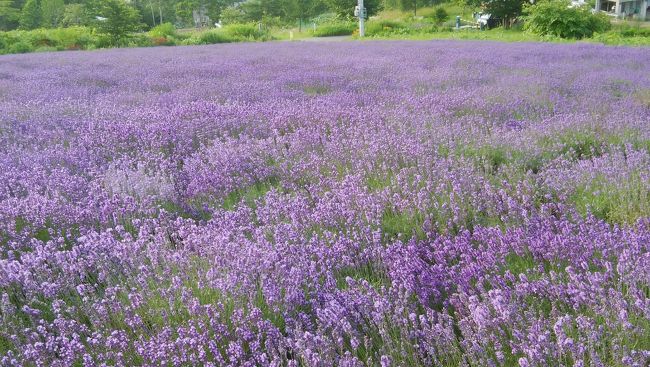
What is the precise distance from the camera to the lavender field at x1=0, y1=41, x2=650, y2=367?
6.16 feet

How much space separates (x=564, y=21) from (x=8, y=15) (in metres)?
41.4

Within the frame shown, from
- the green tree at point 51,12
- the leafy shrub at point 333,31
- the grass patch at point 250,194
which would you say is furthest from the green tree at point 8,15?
the grass patch at point 250,194

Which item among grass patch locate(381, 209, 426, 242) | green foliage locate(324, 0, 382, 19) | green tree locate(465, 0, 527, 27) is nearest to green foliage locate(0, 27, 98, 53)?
green tree locate(465, 0, 527, 27)

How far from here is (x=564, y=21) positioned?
18.9 m

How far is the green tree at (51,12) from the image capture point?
44594mm

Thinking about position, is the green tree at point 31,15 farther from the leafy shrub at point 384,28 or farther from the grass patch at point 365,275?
the grass patch at point 365,275

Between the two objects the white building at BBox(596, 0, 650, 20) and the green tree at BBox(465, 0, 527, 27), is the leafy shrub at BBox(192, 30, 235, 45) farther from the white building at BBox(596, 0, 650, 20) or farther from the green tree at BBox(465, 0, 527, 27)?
the white building at BBox(596, 0, 650, 20)

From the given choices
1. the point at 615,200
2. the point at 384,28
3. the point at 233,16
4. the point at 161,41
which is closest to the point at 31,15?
the point at 233,16

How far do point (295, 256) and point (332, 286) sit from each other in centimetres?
29

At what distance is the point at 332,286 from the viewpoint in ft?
7.46

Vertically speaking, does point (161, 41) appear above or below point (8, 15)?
below

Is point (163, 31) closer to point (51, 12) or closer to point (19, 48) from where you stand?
point (19, 48)

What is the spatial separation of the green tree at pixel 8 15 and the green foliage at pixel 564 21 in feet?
123

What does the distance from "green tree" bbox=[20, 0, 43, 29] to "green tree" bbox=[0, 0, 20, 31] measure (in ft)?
1.67
